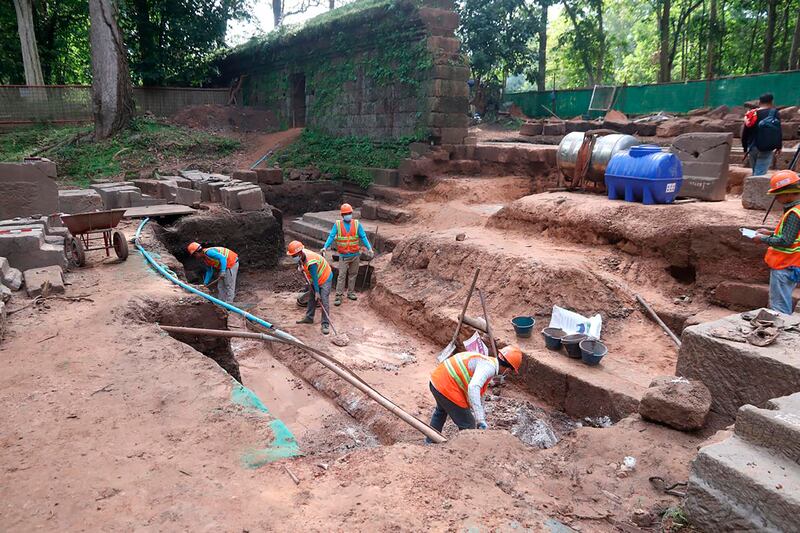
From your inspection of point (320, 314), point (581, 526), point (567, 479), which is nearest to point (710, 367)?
point (567, 479)

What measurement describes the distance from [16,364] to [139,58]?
19.9 meters

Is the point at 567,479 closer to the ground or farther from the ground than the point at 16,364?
closer to the ground

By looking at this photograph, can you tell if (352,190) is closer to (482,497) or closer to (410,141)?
(410,141)

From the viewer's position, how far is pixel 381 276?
9883mm

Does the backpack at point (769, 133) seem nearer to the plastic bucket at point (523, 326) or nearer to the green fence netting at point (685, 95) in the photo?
the plastic bucket at point (523, 326)

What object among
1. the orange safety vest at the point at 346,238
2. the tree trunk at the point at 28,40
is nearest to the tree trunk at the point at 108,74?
the tree trunk at the point at 28,40

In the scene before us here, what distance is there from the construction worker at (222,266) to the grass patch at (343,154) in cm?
680

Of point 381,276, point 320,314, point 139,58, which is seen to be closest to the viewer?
point 320,314

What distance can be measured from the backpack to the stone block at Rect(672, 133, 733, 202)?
0.79m

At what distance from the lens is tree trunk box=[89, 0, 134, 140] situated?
15.7 meters

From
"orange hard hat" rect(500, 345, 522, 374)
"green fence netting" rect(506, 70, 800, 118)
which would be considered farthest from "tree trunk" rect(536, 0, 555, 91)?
"orange hard hat" rect(500, 345, 522, 374)

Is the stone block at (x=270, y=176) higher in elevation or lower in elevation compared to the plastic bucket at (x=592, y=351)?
higher

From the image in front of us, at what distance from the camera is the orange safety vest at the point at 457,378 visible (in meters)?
4.62

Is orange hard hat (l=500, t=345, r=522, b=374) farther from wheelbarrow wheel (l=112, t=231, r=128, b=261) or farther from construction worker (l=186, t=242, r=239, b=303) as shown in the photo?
construction worker (l=186, t=242, r=239, b=303)
